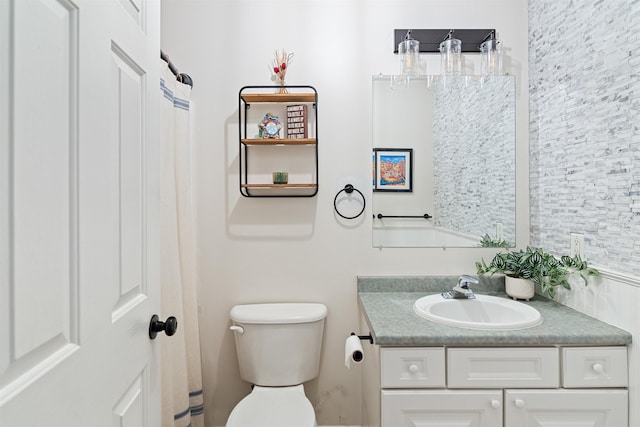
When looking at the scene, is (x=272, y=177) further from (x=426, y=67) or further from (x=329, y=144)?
(x=426, y=67)

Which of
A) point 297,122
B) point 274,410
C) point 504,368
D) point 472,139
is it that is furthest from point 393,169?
point 274,410

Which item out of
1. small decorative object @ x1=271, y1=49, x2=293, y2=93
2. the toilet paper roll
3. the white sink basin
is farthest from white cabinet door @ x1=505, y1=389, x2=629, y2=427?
small decorative object @ x1=271, y1=49, x2=293, y2=93

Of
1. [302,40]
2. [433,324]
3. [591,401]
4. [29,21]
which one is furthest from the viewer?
[302,40]

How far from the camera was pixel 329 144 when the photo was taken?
180cm

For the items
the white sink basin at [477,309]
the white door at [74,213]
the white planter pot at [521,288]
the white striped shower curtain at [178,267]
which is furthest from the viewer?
the white planter pot at [521,288]

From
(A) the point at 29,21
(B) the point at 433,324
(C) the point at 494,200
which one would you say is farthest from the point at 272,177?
(A) the point at 29,21

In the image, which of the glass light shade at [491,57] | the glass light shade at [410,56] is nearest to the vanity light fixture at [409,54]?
the glass light shade at [410,56]

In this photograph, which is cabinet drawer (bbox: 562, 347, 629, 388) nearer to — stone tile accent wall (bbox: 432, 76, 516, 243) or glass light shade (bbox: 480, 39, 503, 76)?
stone tile accent wall (bbox: 432, 76, 516, 243)

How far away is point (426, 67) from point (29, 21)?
66.6 inches

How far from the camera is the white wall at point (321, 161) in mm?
1782

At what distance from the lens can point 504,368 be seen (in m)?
1.21

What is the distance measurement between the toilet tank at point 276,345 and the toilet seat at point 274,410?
0.06 metres

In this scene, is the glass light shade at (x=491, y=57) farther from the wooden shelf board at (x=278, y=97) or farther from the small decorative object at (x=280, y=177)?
the small decorative object at (x=280, y=177)

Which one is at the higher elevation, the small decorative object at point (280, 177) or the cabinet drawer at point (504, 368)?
the small decorative object at point (280, 177)
